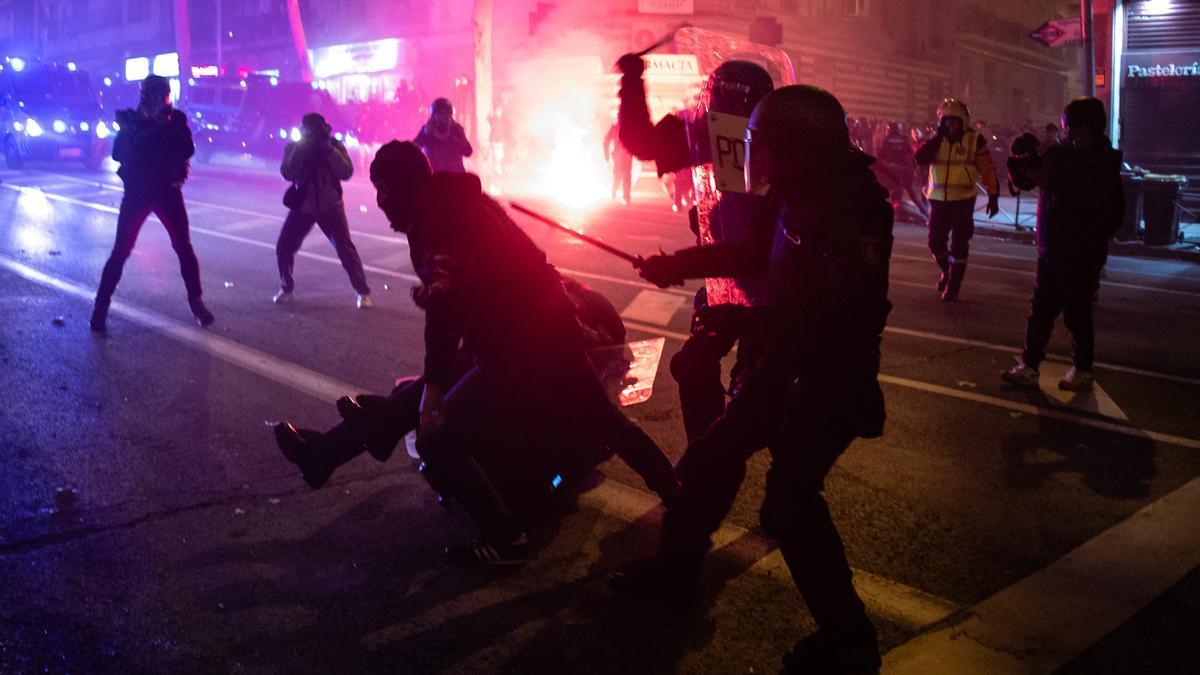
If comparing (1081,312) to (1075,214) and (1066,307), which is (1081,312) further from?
(1075,214)

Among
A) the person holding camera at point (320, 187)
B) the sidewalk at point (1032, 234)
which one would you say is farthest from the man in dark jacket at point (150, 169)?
the sidewalk at point (1032, 234)

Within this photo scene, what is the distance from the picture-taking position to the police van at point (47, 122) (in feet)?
88.1

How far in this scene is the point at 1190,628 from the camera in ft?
11.7

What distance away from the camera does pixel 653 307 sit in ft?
32.2

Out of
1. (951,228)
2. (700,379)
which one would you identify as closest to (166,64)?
(951,228)

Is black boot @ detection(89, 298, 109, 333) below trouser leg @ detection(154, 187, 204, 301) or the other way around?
below

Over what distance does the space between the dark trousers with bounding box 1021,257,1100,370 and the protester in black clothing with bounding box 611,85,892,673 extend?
4.02 metres

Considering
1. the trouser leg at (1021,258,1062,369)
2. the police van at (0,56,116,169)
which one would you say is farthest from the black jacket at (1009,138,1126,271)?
the police van at (0,56,116,169)

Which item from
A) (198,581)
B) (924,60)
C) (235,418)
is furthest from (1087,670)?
(924,60)

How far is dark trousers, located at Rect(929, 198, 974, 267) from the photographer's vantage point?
10516mm

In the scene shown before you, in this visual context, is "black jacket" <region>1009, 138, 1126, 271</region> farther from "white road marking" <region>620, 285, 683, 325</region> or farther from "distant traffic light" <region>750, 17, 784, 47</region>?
"distant traffic light" <region>750, 17, 784, 47</region>

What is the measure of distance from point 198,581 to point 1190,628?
140 inches

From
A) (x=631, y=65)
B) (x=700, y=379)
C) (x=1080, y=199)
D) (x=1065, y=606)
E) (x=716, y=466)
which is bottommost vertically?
(x=1065, y=606)

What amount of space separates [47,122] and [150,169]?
2198 cm
